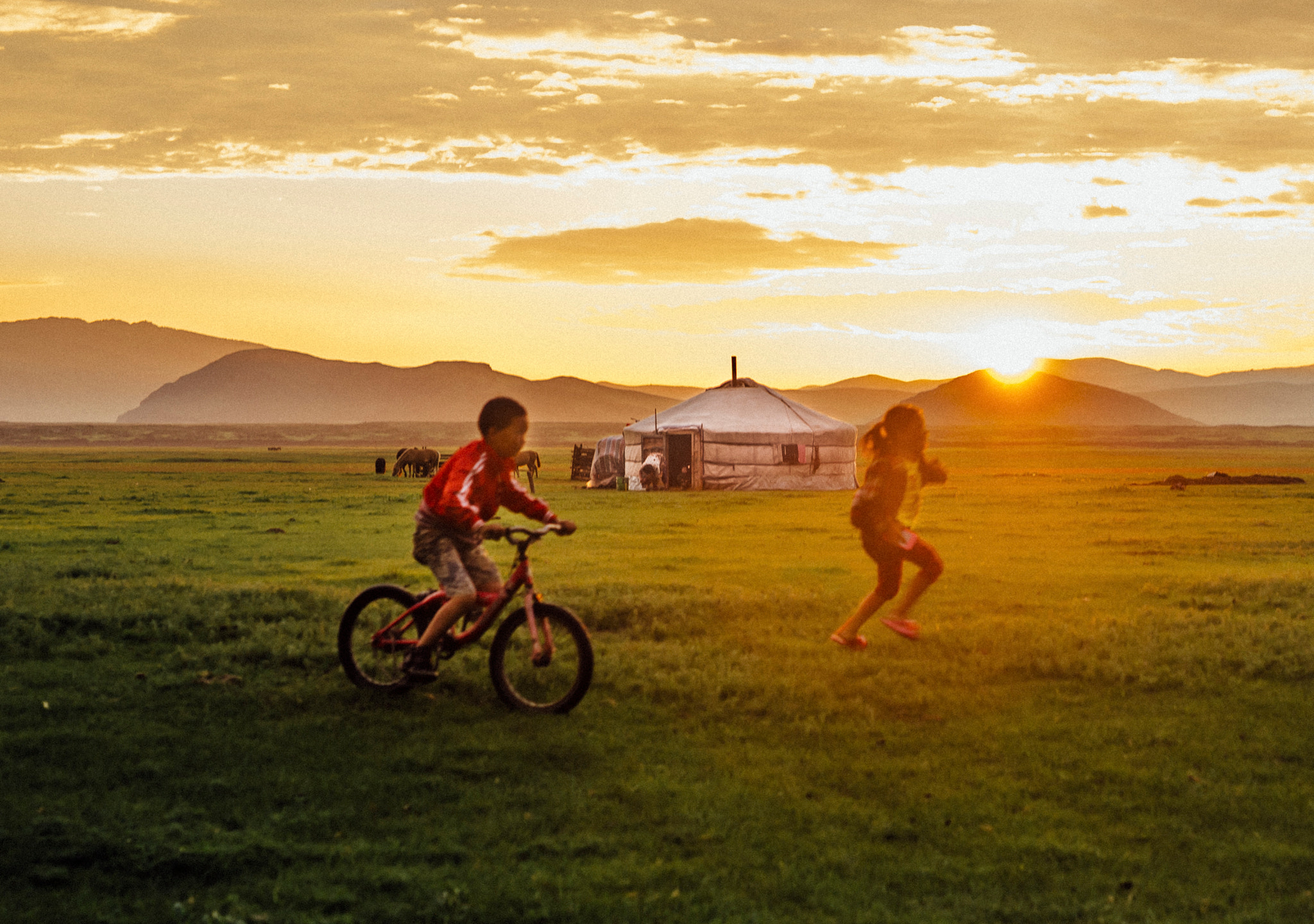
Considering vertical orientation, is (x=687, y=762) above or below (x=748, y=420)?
below

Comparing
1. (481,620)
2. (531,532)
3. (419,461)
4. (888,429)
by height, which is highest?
(888,429)

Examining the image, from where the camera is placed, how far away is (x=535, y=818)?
548cm

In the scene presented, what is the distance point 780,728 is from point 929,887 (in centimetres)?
247

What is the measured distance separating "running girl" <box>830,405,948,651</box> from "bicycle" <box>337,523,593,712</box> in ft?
8.64

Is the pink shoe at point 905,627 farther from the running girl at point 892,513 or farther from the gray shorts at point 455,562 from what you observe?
the gray shorts at point 455,562

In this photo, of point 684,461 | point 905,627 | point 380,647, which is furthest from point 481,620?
point 684,461

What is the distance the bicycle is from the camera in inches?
288

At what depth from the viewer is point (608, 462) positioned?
4297cm

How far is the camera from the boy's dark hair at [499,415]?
285 inches

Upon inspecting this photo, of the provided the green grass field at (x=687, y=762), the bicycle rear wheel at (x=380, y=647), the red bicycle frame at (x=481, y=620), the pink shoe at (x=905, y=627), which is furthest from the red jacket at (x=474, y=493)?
the pink shoe at (x=905, y=627)

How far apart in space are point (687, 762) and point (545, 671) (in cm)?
213

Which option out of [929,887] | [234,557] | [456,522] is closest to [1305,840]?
[929,887]

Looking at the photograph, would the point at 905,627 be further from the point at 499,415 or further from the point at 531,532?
the point at 499,415

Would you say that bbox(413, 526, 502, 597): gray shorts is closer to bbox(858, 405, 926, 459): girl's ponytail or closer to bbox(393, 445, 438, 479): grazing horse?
bbox(858, 405, 926, 459): girl's ponytail
